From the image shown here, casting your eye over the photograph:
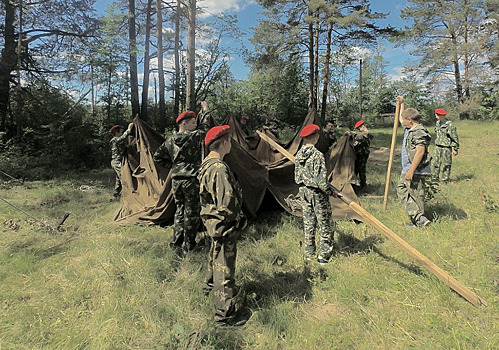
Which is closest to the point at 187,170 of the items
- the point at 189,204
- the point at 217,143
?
the point at 189,204

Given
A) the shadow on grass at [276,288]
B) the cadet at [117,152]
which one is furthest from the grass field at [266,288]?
the cadet at [117,152]

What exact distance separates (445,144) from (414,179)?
358cm

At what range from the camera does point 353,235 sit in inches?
166

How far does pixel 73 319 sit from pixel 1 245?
2.82 meters

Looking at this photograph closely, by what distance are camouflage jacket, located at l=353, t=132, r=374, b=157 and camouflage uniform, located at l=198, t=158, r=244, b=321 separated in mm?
4784

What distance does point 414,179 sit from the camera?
4141mm

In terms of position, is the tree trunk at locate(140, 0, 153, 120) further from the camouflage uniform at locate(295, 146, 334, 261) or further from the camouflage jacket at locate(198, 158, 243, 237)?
the camouflage jacket at locate(198, 158, 243, 237)

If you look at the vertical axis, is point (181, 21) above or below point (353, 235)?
above

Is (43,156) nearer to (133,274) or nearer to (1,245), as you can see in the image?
(1,245)

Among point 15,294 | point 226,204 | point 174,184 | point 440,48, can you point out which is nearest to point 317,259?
point 226,204

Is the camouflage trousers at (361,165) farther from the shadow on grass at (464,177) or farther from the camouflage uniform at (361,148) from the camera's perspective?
the shadow on grass at (464,177)

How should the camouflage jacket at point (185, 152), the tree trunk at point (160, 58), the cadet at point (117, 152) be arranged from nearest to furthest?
the camouflage jacket at point (185, 152)
the cadet at point (117, 152)
the tree trunk at point (160, 58)

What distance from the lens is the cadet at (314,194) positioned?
3.47 m

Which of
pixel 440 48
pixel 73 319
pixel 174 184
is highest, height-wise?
pixel 440 48
